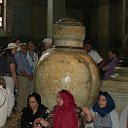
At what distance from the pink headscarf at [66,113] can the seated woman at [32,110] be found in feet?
2.02

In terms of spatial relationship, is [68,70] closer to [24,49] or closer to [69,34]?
[69,34]

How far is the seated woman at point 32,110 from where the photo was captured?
263 inches

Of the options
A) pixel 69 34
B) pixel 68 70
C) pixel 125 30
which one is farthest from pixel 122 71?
pixel 68 70

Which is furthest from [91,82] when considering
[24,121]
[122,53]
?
[122,53]

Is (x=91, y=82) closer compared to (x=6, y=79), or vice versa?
(x=91, y=82)

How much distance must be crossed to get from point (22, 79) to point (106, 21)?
345 inches

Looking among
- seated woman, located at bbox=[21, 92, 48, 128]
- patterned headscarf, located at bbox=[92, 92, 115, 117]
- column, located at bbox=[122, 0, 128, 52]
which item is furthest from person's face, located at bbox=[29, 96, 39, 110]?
column, located at bbox=[122, 0, 128, 52]

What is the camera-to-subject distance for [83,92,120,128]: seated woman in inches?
252

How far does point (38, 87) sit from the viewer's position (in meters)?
7.37

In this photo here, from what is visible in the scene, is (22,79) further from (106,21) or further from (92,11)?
(92,11)

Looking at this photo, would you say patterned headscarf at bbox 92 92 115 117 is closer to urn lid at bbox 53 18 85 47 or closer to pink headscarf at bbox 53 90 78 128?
pink headscarf at bbox 53 90 78 128

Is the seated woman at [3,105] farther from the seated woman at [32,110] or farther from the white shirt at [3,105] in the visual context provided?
the seated woman at [32,110]

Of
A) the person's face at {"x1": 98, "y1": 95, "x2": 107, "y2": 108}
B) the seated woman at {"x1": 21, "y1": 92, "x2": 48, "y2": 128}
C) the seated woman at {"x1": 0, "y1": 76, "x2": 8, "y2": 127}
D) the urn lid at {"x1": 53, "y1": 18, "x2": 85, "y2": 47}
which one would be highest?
the urn lid at {"x1": 53, "y1": 18, "x2": 85, "y2": 47}

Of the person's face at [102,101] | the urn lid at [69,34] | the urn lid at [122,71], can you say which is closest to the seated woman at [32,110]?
the person's face at [102,101]
